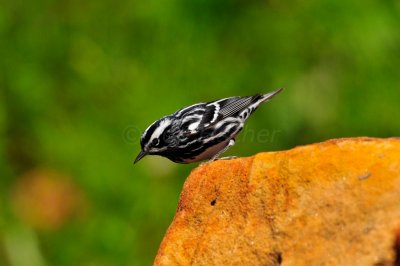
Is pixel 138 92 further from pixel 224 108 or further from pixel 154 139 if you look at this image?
pixel 154 139

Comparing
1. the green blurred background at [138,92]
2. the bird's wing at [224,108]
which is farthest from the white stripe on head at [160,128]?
the green blurred background at [138,92]

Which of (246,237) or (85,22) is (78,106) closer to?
(85,22)

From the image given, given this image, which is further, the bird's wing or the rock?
the bird's wing

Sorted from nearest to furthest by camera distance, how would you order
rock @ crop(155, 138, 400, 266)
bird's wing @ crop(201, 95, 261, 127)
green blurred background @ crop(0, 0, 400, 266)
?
rock @ crop(155, 138, 400, 266) → bird's wing @ crop(201, 95, 261, 127) → green blurred background @ crop(0, 0, 400, 266)

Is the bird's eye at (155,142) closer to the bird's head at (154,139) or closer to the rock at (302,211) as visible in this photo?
the bird's head at (154,139)

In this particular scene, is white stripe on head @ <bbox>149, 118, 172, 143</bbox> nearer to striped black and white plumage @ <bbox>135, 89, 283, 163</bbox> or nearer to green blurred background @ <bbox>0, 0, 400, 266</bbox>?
striped black and white plumage @ <bbox>135, 89, 283, 163</bbox>

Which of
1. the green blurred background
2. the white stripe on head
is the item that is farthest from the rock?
the green blurred background
